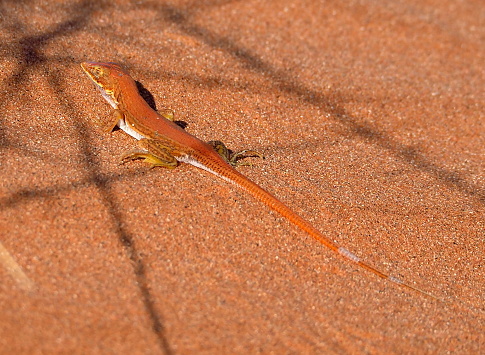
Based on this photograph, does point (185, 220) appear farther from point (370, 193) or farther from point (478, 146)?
point (478, 146)

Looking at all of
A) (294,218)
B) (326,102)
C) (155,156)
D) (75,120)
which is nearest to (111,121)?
(75,120)

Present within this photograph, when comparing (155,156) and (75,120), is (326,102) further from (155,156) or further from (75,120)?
(75,120)

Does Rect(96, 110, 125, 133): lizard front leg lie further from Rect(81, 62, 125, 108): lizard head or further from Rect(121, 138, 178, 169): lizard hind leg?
Rect(121, 138, 178, 169): lizard hind leg

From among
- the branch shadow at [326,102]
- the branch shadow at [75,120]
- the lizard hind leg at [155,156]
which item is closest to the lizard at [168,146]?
the lizard hind leg at [155,156]

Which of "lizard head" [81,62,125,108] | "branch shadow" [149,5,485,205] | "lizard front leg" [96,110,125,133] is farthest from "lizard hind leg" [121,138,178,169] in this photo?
"branch shadow" [149,5,485,205]

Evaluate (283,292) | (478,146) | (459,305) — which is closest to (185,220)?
(283,292)
